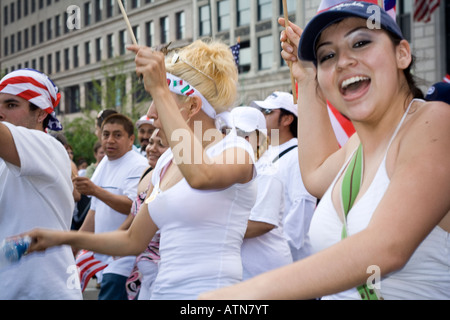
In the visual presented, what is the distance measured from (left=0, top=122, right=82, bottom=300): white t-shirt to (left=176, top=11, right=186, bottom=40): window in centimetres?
3259

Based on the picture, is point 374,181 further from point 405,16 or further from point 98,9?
point 98,9

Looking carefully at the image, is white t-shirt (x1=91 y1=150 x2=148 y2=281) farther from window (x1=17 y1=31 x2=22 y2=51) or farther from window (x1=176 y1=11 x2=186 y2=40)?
window (x1=17 y1=31 x2=22 y2=51)

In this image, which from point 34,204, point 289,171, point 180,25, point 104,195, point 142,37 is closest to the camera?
point 34,204

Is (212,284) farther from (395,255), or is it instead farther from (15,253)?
(395,255)

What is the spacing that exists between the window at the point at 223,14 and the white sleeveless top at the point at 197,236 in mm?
31968

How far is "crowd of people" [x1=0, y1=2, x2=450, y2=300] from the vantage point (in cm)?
135

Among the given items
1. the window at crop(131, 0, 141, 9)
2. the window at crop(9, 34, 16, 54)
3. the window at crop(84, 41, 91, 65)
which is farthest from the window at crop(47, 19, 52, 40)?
the window at crop(131, 0, 141, 9)

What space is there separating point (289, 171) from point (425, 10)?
18.1 meters

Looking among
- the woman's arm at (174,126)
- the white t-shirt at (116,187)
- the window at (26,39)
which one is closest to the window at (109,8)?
the window at (26,39)

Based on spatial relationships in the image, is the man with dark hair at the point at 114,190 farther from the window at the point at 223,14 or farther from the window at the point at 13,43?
the window at the point at 13,43

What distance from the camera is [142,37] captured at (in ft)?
120

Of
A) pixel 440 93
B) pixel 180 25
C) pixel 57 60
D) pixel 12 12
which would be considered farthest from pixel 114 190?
pixel 12 12

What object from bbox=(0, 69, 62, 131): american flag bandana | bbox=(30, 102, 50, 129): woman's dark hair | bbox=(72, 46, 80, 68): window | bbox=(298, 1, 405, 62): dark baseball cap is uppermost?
bbox=(72, 46, 80, 68): window
